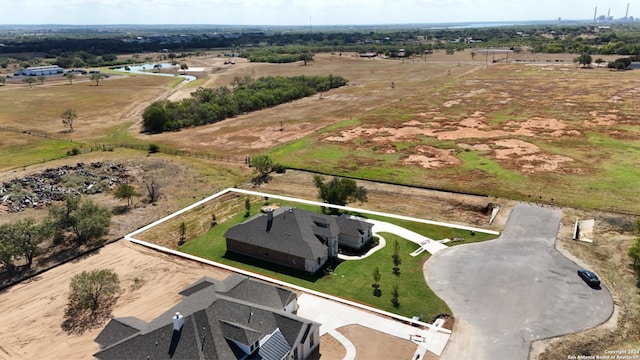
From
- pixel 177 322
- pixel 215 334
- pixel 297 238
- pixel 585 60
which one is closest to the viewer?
pixel 177 322

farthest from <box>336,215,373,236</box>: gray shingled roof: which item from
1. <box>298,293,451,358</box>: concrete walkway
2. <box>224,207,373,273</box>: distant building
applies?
<box>298,293,451,358</box>: concrete walkway

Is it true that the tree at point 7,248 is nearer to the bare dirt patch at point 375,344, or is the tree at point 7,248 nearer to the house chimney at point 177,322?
the house chimney at point 177,322

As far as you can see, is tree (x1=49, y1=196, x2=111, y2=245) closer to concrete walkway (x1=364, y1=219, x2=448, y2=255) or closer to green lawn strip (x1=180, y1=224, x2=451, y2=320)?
green lawn strip (x1=180, y1=224, x2=451, y2=320)

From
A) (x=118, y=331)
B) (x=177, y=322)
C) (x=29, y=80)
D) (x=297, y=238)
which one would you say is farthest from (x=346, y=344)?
(x=29, y=80)

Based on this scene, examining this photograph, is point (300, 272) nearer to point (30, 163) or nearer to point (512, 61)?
point (30, 163)

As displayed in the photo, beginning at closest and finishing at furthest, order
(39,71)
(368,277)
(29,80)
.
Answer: (368,277), (29,80), (39,71)

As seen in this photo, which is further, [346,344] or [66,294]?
[66,294]

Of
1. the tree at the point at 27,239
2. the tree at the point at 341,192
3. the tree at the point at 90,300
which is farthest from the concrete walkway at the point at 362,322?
the tree at the point at 27,239

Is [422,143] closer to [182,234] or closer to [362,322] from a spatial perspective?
[182,234]
